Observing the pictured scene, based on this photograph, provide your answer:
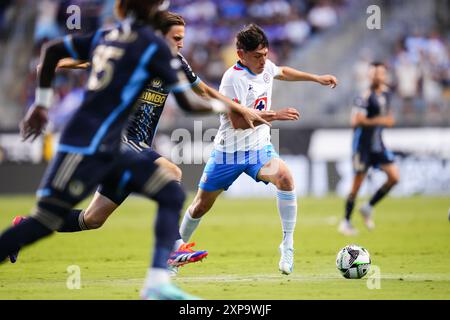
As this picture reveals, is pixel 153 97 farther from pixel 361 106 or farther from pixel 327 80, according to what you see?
pixel 361 106

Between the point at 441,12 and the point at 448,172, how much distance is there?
6364 millimetres

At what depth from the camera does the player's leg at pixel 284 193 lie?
375 inches

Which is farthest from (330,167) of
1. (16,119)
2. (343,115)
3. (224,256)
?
(224,256)

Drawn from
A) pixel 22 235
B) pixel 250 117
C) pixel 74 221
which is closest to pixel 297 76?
pixel 250 117

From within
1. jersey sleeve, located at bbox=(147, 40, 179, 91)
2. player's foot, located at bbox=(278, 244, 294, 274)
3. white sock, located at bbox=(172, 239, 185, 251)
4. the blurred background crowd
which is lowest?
player's foot, located at bbox=(278, 244, 294, 274)

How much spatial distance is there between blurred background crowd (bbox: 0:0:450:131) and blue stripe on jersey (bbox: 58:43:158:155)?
1676cm

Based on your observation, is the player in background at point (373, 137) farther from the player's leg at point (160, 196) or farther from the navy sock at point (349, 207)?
the player's leg at point (160, 196)

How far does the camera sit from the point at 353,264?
9.30m

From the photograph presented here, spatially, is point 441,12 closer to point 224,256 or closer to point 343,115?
point 343,115

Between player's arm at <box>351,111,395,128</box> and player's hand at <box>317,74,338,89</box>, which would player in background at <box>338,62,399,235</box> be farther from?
player's hand at <box>317,74,338,89</box>

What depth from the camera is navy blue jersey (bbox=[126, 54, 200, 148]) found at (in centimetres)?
960

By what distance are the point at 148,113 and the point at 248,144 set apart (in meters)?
1.16

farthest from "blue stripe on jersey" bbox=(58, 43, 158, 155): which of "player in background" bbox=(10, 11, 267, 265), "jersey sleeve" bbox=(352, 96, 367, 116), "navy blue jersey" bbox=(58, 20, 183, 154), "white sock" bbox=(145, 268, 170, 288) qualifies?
"jersey sleeve" bbox=(352, 96, 367, 116)

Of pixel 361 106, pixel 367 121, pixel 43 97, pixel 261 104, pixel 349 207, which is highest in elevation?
pixel 361 106
